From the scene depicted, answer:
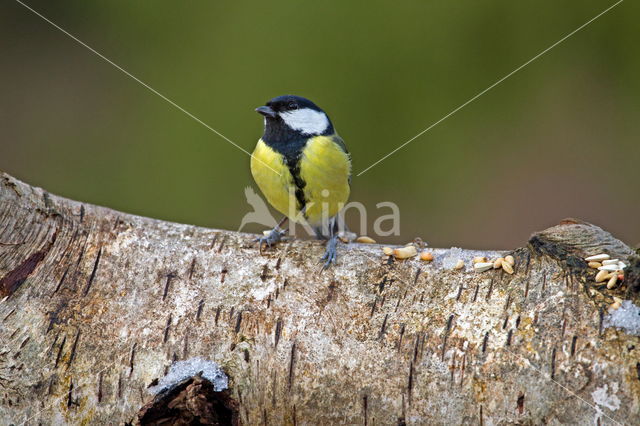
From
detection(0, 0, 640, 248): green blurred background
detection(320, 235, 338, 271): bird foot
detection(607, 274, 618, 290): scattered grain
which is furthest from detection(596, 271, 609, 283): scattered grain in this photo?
detection(0, 0, 640, 248): green blurred background

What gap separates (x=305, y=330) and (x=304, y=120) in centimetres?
102

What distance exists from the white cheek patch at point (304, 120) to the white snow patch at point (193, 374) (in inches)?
42.2

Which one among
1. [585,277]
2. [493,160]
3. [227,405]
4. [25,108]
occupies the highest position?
[25,108]

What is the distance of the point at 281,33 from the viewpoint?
333 centimetres

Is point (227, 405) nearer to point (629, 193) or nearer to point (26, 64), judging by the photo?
point (629, 193)

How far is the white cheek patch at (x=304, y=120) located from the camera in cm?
221

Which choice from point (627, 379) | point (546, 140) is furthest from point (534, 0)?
point (627, 379)

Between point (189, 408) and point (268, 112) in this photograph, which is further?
point (268, 112)

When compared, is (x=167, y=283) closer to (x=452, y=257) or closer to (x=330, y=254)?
(x=330, y=254)

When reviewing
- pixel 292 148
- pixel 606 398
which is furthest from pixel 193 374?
pixel 292 148

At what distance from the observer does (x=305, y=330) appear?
144cm

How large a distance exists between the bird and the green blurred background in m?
1.09

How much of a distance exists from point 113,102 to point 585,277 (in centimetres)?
315

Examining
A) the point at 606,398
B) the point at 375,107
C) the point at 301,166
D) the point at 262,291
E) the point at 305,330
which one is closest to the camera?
the point at 606,398
